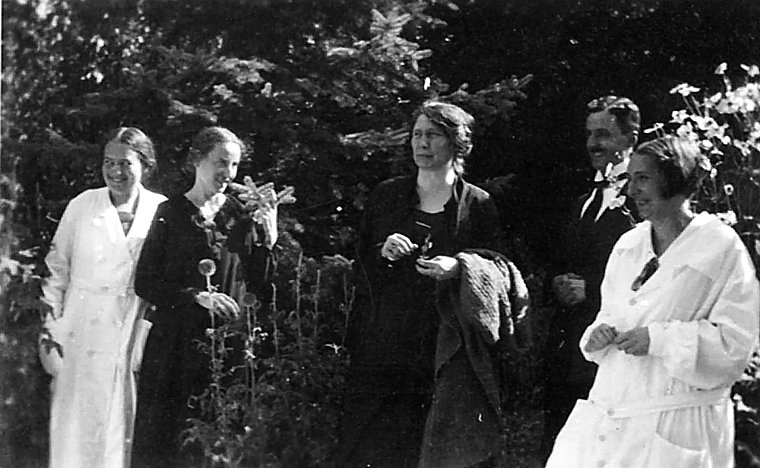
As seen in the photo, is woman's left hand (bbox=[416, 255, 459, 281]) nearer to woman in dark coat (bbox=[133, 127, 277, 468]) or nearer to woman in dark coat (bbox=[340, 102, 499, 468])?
woman in dark coat (bbox=[340, 102, 499, 468])

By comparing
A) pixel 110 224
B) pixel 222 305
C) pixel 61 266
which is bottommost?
pixel 222 305

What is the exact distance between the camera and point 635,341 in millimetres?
3498

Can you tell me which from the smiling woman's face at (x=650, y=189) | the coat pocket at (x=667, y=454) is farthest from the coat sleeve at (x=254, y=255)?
the coat pocket at (x=667, y=454)

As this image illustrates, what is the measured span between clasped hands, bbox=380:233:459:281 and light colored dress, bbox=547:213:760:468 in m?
0.44

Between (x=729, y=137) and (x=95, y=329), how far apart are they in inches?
71.8

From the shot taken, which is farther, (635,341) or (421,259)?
Result: (421,259)

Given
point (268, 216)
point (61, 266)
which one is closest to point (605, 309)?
point (268, 216)

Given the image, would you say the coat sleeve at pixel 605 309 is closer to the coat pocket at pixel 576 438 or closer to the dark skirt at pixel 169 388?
the coat pocket at pixel 576 438

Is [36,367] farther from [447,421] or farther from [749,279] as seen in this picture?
[749,279]

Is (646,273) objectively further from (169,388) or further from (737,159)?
(169,388)

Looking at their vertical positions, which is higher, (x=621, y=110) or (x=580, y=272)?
(x=621, y=110)

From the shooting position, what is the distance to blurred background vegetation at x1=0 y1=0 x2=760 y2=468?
148 inches

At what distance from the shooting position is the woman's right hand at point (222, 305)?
12.5ft

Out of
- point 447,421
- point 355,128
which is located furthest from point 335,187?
point 447,421
